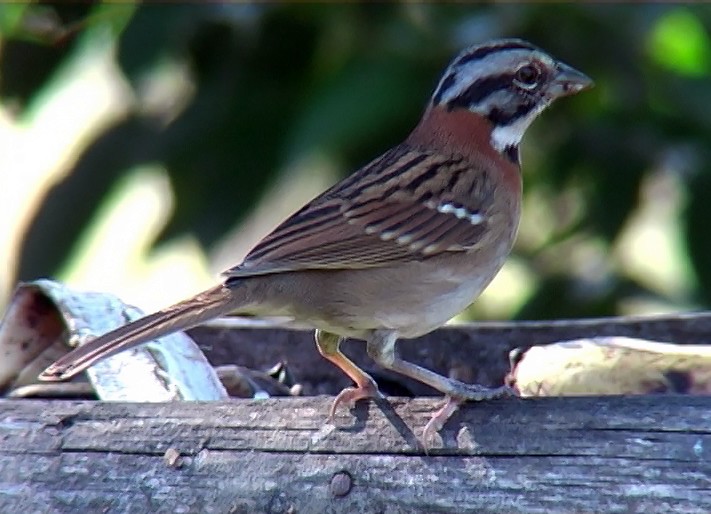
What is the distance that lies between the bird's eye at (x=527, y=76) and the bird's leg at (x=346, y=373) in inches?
35.9

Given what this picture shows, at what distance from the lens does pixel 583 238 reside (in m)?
5.02

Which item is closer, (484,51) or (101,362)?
(101,362)

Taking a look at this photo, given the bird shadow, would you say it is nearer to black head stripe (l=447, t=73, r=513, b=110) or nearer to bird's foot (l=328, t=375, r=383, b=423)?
bird's foot (l=328, t=375, r=383, b=423)

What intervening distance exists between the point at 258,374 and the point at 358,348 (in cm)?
54

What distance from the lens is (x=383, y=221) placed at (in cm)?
370

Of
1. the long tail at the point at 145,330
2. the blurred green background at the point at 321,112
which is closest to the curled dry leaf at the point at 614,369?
the long tail at the point at 145,330

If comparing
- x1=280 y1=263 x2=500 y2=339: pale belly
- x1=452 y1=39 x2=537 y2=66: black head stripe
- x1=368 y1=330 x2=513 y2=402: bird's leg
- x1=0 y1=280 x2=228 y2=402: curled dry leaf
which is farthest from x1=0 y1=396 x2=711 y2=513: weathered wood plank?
x1=452 y1=39 x2=537 y2=66: black head stripe

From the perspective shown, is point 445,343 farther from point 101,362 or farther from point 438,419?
point 438,419

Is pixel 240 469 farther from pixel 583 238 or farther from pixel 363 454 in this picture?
pixel 583 238

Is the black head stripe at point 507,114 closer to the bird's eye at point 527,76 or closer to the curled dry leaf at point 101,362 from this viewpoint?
the bird's eye at point 527,76

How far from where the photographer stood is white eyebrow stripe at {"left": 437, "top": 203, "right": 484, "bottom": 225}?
375cm

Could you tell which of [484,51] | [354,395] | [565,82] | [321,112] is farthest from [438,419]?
[321,112]

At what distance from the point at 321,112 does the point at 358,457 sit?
1.77 metres

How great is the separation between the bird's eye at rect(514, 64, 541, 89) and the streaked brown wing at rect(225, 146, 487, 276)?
277 millimetres
